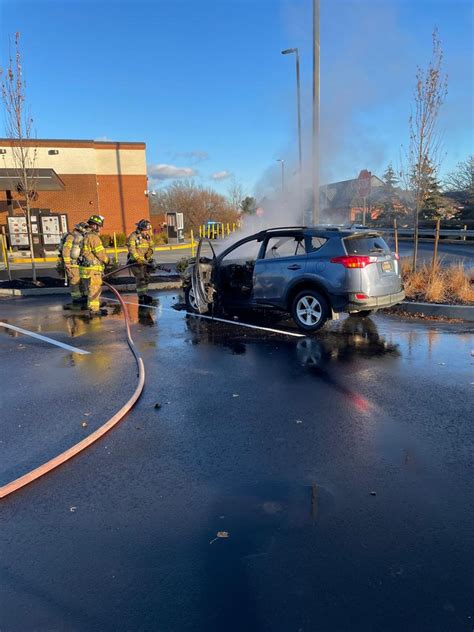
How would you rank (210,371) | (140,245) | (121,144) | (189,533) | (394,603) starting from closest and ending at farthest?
(394,603), (189,533), (210,371), (140,245), (121,144)

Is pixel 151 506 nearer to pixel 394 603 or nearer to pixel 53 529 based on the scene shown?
pixel 53 529

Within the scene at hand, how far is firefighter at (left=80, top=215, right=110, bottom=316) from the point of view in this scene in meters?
9.30

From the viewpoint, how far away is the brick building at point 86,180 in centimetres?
2903

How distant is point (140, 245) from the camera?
34.7ft

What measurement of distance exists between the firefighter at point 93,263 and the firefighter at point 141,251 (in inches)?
37.2

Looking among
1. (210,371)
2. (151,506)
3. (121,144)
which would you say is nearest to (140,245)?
(210,371)

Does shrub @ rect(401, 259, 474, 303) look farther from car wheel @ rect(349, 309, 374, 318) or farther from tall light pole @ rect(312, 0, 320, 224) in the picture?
tall light pole @ rect(312, 0, 320, 224)

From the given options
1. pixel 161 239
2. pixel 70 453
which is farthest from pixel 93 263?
pixel 161 239

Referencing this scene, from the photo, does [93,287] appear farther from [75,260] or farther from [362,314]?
[362,314]

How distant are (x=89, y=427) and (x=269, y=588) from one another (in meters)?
2.40

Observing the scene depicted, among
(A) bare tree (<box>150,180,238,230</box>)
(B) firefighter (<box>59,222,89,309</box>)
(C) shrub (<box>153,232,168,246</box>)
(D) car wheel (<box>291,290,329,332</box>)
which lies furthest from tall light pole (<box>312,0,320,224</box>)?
(A) bare tree (<box>150,180,238,230</box>)

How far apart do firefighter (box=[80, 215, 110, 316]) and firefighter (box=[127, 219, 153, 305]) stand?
3.10ft

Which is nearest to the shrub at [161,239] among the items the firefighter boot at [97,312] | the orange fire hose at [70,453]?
the firefighter boot at [97,312]

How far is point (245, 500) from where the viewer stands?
9.95 feet
